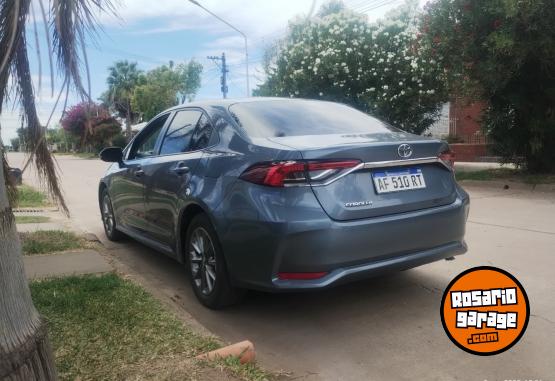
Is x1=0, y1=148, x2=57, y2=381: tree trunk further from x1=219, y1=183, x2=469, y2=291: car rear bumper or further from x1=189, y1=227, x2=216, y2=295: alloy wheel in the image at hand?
x1=189, y1=227, x2=216, y2=295: alloy wheel

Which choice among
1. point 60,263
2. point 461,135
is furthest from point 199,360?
point 461,135

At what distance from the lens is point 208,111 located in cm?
422

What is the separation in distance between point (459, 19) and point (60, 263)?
30.0 feet

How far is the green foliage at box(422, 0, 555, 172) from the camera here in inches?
352

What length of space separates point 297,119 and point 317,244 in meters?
1.30

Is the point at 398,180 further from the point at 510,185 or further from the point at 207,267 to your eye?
the point at 510,185

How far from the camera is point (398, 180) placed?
3438 mm

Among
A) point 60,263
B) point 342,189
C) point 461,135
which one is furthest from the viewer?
point 461,135

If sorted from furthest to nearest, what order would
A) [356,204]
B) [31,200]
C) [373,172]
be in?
1. [31,200]
2. [373,172]
3. [356,204]

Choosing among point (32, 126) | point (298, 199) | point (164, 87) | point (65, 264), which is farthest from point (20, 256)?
point (164, 87)

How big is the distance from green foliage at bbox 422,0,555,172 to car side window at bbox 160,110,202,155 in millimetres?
6379

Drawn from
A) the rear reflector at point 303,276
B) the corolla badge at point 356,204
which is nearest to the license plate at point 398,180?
the corolla badge at point 356,204

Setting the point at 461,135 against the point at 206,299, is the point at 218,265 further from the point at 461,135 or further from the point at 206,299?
the point at 461,135

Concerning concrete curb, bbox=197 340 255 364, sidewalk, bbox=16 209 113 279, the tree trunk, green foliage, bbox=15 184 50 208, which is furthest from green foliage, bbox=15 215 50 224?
the tree trunk
